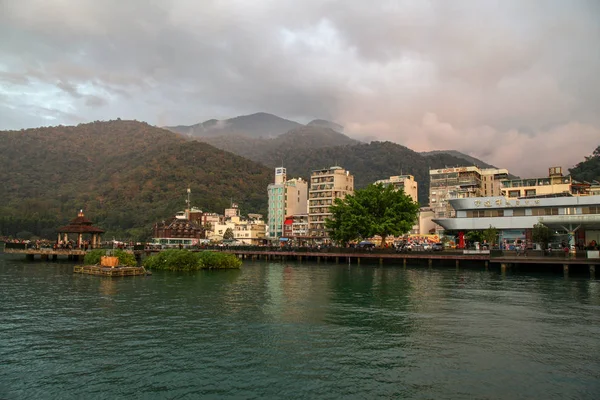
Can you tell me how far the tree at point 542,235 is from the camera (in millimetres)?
63312

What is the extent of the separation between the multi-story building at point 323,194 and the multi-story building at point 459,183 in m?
30.7

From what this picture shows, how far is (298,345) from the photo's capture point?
19.3 meters

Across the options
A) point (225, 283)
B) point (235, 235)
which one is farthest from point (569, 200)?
point (235, 235)

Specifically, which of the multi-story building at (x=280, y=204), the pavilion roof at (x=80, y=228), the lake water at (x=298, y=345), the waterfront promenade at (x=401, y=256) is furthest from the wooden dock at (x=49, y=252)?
the multi-story building at (x=280, y=204)

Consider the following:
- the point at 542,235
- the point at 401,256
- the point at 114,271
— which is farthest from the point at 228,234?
the point at 542,235

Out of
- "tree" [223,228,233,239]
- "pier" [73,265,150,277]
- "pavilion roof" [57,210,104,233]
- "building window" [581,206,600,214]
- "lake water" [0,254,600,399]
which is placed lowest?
"lake water" [0,254,600,399]

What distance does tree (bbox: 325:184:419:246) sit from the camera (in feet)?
259

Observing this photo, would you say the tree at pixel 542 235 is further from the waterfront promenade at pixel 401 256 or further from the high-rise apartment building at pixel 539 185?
the high-rise apartment building at pixel 539 185

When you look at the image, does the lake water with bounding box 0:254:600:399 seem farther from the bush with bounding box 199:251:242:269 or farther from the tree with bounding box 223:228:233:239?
the tree with bounding box 223:228:233:239

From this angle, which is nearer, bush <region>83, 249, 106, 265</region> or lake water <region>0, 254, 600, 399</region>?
A: lake water <region>0, 254, 600, 399</region>

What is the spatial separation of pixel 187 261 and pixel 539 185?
208 ft

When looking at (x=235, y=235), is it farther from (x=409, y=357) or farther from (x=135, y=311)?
(x=409, y=357)

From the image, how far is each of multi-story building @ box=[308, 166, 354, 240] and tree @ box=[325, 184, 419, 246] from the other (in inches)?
1406

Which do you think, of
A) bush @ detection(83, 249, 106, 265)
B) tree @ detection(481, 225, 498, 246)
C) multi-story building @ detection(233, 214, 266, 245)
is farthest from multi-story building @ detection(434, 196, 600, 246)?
multi-story building @ detection(233, 214, 266, 245)
